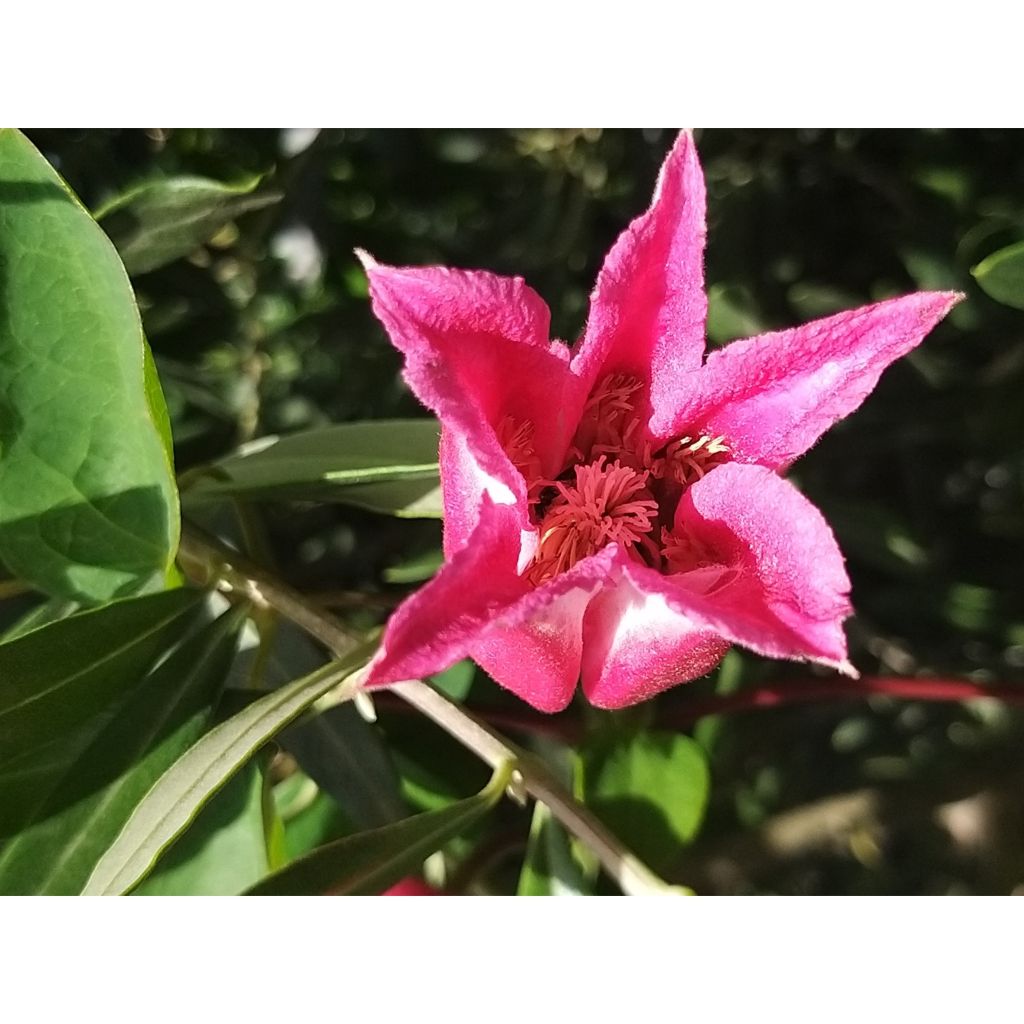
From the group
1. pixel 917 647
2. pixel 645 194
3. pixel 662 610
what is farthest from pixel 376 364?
pixel 662 610

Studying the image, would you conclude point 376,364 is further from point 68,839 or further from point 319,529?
point 68,839

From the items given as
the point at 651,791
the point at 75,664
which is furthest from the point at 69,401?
the point at 651,791

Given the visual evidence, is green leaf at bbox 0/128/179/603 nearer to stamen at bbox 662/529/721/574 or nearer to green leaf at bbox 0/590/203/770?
green leaf at bbox 0/590/203/770

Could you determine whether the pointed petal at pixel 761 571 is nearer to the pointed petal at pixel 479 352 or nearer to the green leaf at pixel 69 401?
the pointed petal at pixel 479 352

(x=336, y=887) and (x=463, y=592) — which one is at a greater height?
(x=463, y=592)

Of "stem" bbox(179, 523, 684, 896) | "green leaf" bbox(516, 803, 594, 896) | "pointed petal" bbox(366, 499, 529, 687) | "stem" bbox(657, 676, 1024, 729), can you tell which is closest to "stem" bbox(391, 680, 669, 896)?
"stem" bbox(179, 523, 684, 896)

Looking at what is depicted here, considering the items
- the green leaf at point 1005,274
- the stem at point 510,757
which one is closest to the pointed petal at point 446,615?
the stem at point 510,757

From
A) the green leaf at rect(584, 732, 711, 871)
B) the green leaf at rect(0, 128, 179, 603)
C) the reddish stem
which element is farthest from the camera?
the reddish stem
